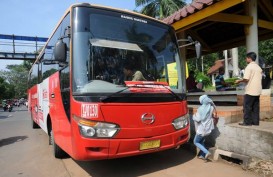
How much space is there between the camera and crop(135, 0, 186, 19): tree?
82.2 feet

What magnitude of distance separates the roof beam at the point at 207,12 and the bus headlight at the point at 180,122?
284cm

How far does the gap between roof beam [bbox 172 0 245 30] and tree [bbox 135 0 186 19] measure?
1752 cm

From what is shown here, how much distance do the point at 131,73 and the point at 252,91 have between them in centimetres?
247

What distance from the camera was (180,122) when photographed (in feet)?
18.1

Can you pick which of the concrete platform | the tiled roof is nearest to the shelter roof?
the tiled roof

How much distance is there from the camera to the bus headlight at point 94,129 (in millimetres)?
4508

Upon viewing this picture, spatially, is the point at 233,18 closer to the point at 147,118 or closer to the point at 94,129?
the point at 147,118

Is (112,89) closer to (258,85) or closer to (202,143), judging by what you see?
(202,143)

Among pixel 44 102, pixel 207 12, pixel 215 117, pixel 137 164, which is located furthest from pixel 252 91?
pixel 44 102

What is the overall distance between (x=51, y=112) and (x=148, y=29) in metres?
2.92

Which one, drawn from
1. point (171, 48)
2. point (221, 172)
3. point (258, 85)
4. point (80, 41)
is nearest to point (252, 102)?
point (258, 85)

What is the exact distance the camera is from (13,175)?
5578 mm

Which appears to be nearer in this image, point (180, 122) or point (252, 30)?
point (180, 122)

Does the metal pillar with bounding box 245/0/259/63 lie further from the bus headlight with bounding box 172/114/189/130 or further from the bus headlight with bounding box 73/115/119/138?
the bus headlight with bounding box 73/115/119/138
